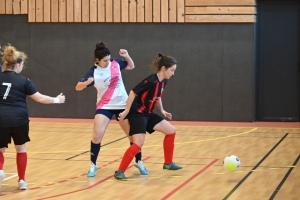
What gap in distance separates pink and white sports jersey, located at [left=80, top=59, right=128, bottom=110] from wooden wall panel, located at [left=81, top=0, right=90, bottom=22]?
6.83 m

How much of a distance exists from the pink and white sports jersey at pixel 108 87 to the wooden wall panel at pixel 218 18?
6.39 m

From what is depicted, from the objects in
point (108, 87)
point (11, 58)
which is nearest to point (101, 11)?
point (108, 87)

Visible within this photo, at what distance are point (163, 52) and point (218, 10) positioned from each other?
1.58 m

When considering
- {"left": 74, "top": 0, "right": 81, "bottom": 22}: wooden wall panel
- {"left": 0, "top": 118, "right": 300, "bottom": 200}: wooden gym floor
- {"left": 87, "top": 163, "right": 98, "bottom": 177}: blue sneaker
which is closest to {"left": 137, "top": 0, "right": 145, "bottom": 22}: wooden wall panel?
{"left": 74, "top": 0, "right": 81, "bottom": 22}: wooden wall panel

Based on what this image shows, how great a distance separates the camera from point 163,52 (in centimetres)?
1388

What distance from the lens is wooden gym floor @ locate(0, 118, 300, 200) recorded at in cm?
643

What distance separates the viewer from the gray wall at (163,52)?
13539 mm

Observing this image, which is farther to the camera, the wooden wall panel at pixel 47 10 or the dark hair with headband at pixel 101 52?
the wooden wall panel at pixel 47 10

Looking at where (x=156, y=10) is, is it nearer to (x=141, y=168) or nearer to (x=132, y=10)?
(x=132, y=10)

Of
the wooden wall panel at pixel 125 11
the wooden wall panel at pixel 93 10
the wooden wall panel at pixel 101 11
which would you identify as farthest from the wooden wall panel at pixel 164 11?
the wooden wall panel at pixel 93 10

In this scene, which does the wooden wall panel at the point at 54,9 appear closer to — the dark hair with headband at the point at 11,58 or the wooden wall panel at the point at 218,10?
the wooden wall panel at the point at 218,10

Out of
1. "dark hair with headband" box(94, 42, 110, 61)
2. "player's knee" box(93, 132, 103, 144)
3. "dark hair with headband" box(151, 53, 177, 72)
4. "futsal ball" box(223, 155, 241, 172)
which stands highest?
"dark hair with headband" box(94, 42, 110, 61)

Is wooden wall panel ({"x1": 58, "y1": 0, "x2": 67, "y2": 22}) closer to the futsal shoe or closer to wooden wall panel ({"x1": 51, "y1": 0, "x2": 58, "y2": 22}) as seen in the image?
wooden wall panel ({"x1": 51, "y1": 0, "x2": 58, "y2": 22})

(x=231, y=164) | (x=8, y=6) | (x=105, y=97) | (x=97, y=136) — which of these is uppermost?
(x=8, y=6)
